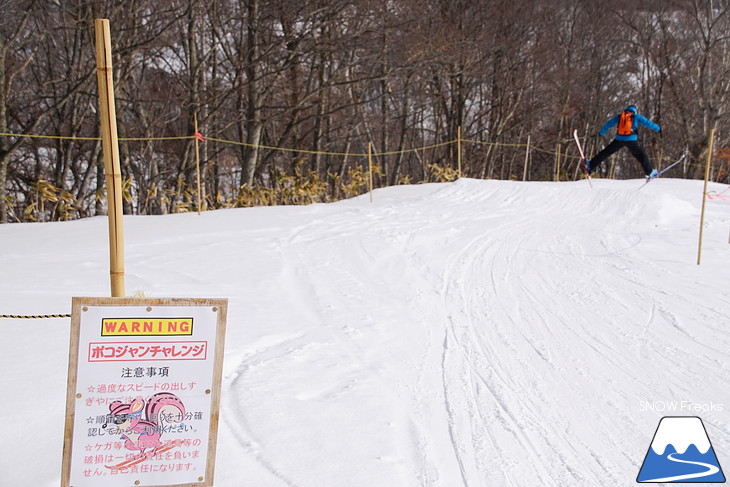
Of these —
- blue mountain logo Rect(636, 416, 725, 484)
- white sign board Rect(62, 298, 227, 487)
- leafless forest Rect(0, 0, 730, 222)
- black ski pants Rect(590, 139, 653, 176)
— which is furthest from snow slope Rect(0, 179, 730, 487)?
leafless forest Rect(0, 0, 730, 222)

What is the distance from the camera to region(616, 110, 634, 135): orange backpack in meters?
11.4

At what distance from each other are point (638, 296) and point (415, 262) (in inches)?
120

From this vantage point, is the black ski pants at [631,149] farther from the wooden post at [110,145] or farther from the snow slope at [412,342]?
the wooden post at [110,145]

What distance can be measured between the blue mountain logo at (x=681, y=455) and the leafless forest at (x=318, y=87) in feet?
33.4

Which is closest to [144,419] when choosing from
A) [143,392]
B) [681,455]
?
[143,392]

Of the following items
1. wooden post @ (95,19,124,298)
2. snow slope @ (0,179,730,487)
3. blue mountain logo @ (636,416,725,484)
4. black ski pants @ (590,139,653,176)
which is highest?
black ski pants @ (590,139,653,176)

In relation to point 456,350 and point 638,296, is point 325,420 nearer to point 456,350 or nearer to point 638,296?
point 456,350

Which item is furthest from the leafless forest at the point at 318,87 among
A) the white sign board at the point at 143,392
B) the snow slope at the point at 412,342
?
the white sign board at the point at 143,392

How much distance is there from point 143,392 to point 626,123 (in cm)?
1127

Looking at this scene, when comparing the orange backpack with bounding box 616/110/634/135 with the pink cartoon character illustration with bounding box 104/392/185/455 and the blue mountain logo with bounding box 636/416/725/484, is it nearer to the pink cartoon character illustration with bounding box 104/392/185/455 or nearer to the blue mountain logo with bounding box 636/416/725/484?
the blue mountain logo with bounding box 636/416/725/484

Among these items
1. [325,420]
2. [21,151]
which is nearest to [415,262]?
[325,420]

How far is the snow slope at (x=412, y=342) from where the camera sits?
3.35 m

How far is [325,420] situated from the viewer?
3.74 m

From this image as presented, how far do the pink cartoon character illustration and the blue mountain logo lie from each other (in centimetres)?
262
